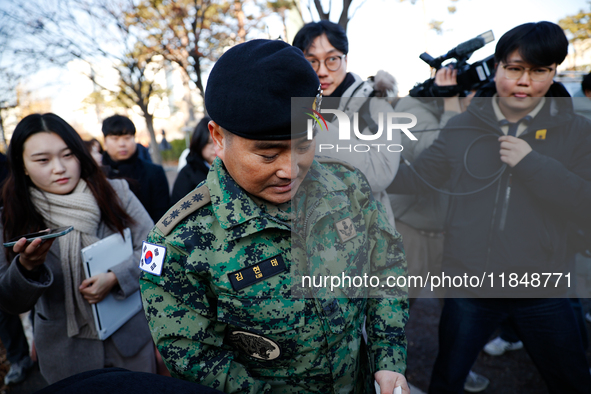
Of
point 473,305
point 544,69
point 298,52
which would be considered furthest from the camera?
point 473,305

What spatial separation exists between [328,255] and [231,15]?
952 centimetres

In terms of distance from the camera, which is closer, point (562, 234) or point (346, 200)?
point (346, 200)

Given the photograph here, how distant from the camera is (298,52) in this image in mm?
1143

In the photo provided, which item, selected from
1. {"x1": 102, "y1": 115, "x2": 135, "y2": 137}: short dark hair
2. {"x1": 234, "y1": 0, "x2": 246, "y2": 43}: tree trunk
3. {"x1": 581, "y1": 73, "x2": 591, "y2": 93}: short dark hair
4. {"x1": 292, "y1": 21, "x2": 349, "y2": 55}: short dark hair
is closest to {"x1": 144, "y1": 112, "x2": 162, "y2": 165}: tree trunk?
{"x1": 234, "y1": 0, "x2": 246, "y2": 43}: tree trunk

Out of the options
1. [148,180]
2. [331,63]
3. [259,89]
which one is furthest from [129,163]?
[259,89]

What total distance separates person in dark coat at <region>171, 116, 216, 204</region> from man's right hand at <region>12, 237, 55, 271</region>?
4.59ft

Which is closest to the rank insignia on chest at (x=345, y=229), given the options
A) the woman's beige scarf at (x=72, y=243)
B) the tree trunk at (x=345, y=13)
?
the woman's beige scarf at (x=72, y=243)

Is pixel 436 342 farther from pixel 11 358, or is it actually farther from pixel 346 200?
pixel 11 358

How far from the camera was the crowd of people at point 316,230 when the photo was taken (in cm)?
115

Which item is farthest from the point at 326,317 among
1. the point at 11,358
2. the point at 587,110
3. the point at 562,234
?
the point at 11,358

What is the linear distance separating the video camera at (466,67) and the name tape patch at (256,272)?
5.19 feet

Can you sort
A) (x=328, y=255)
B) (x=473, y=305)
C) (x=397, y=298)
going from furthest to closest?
1. (x=473, y=305)
2. (x=397, y=298)
3. (x=328, y=255)

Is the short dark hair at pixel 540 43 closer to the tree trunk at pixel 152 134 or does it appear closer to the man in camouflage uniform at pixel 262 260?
the man in camouflage uniform at pixel 262 260

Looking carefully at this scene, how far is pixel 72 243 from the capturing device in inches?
76.1
